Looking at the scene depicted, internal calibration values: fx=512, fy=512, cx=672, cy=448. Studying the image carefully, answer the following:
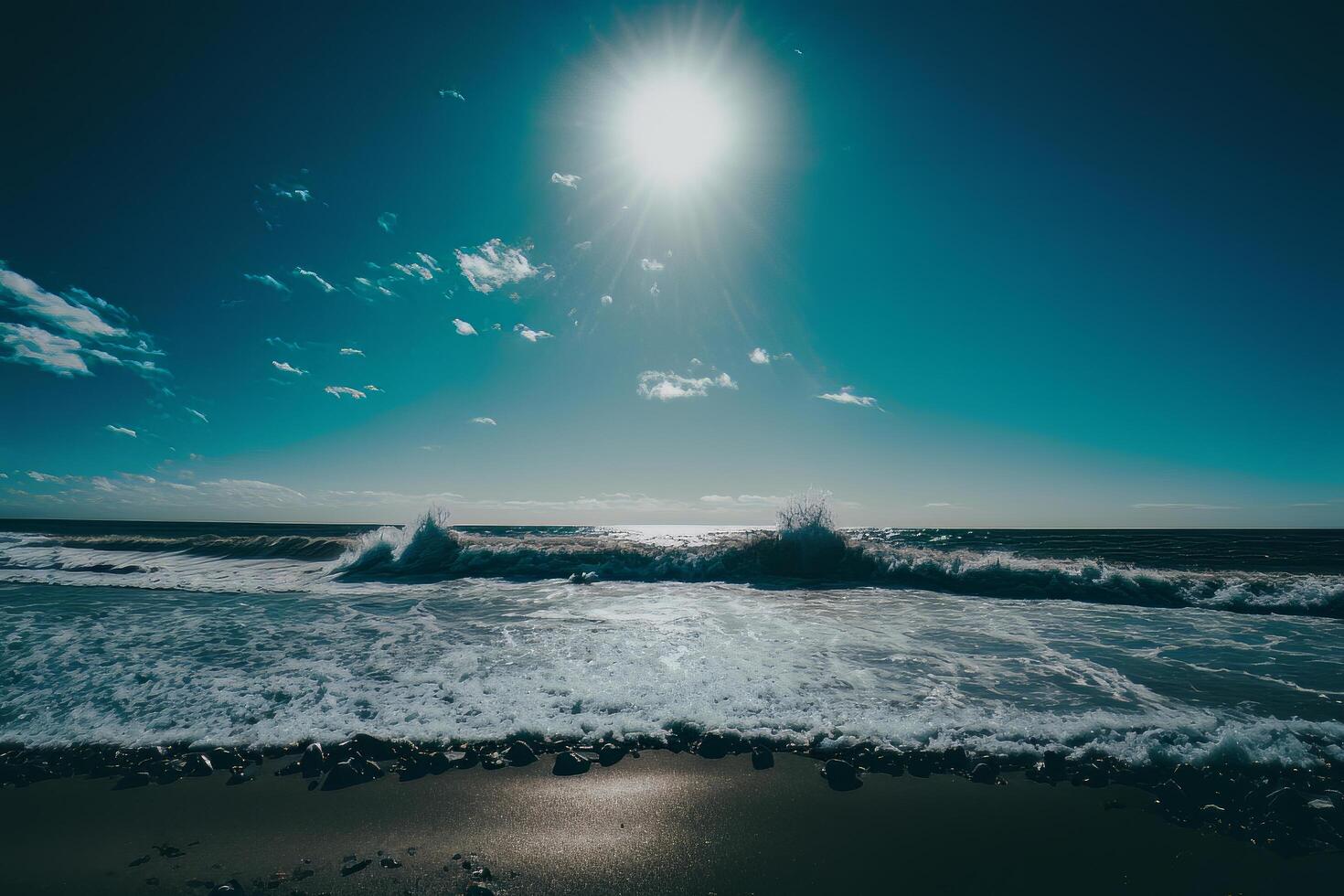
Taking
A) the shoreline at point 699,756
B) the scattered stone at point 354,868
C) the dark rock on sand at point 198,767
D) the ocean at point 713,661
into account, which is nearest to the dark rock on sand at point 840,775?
the shoreline at point 699,756

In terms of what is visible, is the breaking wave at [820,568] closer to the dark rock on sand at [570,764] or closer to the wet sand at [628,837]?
the wet sand at [628,837]

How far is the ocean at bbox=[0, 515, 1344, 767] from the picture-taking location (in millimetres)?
4695

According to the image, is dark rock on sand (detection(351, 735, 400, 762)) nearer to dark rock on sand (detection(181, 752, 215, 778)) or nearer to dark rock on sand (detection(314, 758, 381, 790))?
dark rock on sand (detection(314, 758, 381, 790))

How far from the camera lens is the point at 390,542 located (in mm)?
17859

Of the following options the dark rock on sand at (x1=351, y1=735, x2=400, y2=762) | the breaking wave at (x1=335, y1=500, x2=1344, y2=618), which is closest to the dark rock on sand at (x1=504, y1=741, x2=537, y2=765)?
the dark rock on sand at (x1=351, y1=735, x2=400, y2=762)

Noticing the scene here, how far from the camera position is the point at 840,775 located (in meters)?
3.89

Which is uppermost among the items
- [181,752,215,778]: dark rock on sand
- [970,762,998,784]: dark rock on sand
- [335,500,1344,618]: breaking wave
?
[335,500,1344,618]: breaking wave

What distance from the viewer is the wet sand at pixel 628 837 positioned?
2.88 metres

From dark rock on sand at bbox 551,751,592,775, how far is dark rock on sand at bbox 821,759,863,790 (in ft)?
6.19

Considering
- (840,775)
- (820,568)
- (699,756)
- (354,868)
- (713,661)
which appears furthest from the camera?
(820,568)

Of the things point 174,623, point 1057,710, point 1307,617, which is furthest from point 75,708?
point 1307,617

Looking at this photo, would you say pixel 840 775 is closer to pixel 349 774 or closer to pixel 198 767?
pixel 349 774

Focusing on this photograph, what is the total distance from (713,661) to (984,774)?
3.21 metres

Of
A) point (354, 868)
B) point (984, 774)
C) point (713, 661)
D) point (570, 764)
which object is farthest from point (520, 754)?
point (984, 774)
